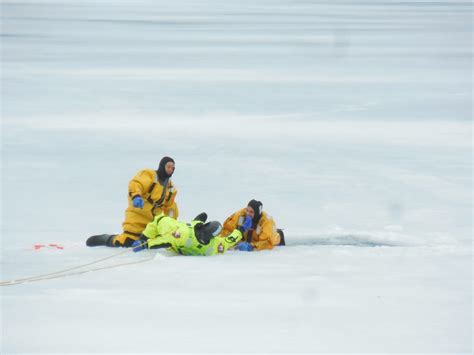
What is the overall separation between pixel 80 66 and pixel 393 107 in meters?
8.75

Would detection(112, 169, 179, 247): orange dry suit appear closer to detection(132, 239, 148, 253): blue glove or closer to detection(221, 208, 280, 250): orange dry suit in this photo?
detection(132, 239, 148, 253): blue glove

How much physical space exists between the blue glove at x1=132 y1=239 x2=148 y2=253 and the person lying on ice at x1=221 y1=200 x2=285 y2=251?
67cm

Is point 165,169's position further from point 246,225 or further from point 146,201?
point 246,225

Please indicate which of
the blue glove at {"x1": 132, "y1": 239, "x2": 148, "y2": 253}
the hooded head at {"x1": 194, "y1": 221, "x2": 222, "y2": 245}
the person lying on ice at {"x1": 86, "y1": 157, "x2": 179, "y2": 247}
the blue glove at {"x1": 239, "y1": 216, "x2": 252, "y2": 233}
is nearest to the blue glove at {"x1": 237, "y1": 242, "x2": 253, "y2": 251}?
the blue glove at {"x1": 239, "y1": 216, "x2": 252, "y2": 233}

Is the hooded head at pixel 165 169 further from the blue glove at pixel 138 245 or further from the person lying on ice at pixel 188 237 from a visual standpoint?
the blue glove at pixel 138 245

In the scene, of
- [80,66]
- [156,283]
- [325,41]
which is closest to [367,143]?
[156,283]

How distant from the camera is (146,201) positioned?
6.15m

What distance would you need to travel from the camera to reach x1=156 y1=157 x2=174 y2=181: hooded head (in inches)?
237

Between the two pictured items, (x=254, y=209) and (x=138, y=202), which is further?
(x=254, y=209)

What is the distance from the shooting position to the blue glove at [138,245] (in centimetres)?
603

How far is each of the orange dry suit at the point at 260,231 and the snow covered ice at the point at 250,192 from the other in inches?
4.2

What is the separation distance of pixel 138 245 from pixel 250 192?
2671mm

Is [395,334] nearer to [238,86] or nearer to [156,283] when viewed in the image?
[156,283]

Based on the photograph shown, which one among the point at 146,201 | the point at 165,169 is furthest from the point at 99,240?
the point at 165,169
